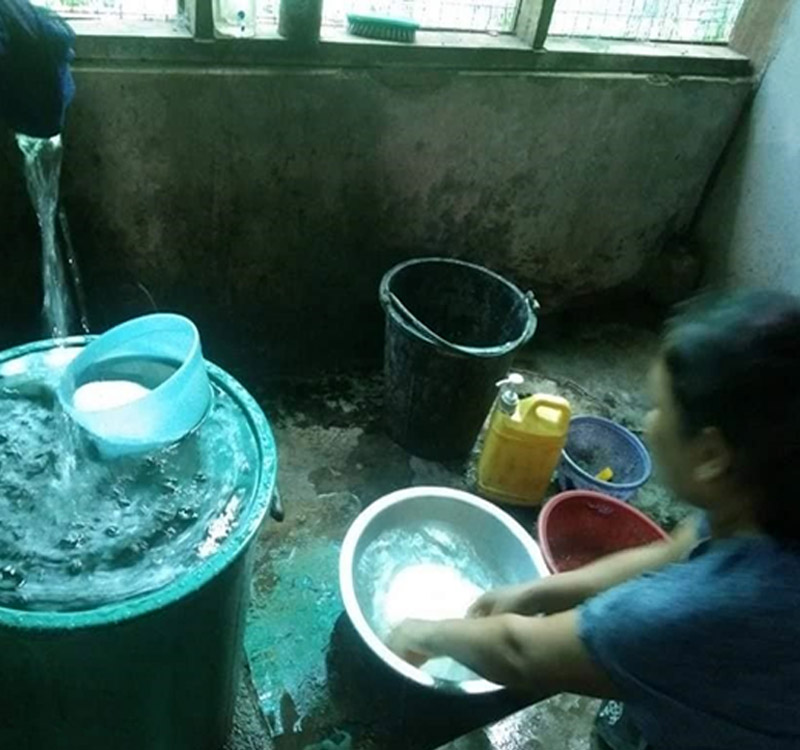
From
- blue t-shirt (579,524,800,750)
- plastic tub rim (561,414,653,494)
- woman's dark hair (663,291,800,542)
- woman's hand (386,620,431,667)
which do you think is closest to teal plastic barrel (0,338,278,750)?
woman's hand (386,620,431,667)

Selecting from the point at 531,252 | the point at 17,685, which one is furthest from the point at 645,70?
the point at 17,685

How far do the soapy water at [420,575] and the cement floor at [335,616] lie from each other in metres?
0.13

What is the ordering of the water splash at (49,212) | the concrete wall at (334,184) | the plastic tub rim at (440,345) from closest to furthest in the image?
the water splash at (49,212) < the concrete wall at (334,184) < the plastic tub rim at (440,345)

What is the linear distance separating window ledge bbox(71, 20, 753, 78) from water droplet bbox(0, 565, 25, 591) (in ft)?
5.44

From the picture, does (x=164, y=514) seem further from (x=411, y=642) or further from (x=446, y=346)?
(x=446, y=346)

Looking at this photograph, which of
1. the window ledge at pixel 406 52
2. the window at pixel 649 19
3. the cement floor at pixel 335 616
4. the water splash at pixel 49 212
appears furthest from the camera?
the window at pixel 649 19

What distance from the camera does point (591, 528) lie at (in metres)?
2.54

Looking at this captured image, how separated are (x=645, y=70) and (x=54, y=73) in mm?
2280

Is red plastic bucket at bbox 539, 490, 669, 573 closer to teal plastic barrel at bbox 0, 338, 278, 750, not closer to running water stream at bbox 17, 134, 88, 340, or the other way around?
teal plastic barrel at bbox 0, 338, 278, 750

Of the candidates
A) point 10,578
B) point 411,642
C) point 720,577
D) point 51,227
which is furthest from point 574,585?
point 51,227

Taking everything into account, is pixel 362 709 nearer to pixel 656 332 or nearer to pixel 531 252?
Answer: pixel 531 252

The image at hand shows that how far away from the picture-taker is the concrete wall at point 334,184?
8.14 ft

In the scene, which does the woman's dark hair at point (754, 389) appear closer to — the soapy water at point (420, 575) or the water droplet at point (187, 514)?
the water droplet at point (187, 514)

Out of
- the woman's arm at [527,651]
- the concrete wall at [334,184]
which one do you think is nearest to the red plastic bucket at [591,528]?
the woman's arm at [527,651]
